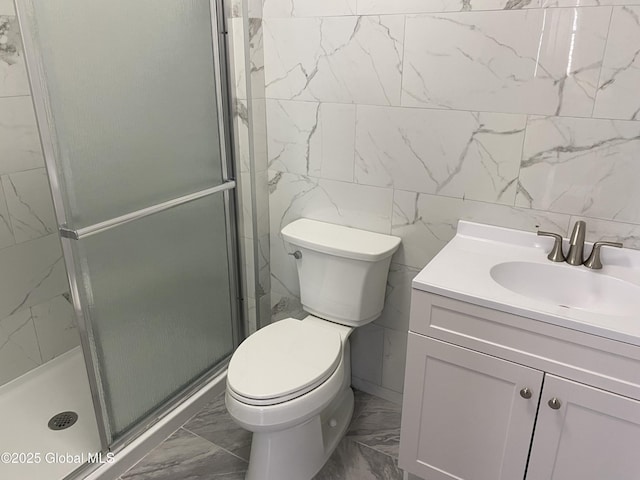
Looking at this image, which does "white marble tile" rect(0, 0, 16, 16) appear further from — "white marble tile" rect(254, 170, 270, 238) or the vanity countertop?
the vanity countertop

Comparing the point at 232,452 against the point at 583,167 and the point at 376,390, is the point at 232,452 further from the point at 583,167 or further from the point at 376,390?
the point at 583,167

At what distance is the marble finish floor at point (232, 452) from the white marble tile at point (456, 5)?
62.3 inches

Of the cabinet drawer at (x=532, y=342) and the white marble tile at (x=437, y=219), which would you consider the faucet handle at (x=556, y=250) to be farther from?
the cabinet drawer at (x=532, y=342)

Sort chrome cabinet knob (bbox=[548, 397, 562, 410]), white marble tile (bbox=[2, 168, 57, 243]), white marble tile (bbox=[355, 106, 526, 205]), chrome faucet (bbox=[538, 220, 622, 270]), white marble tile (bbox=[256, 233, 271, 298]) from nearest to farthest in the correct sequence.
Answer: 1. chrome cabinet knob (bbox=[548, 397, 562, 410])
2. chrome faucet (bbox=[538, 220, 622, 270])
3. white marble tile (bbox=[355, 106, 526, 205])
4. white marble tile (bbox=[2, 168, 57, 243])
5. white marble tile (bbox=[256, 233, 271, 298])

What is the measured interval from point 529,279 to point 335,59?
1.04 meters

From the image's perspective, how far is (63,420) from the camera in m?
2.00

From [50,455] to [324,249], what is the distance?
126cm

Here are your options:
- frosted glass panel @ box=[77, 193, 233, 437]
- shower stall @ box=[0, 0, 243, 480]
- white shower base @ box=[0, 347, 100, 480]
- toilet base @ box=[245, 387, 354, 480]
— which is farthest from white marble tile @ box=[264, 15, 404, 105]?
white shower base @ box=[0, 347, 100, 480]

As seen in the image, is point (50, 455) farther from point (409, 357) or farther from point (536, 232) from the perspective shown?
point (536, 232)

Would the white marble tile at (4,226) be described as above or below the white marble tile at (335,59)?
below

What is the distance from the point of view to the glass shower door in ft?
4.60

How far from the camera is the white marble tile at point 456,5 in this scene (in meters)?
1.38

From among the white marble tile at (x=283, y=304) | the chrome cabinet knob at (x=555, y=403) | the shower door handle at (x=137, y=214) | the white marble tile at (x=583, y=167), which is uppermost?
the white marble tile at (x=583, y=167)

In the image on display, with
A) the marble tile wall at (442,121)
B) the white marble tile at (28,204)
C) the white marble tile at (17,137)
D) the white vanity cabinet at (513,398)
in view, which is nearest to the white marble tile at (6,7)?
the white marble tile at (17,137)
